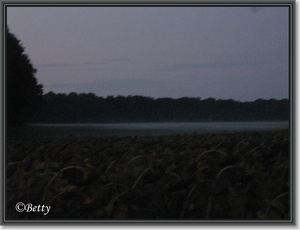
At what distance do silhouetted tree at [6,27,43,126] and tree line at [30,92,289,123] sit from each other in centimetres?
9

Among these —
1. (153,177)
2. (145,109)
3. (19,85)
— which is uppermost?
(19,85)

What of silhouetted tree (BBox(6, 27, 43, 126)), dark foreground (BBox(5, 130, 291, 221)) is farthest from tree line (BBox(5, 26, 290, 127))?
dark foreground (BBox(5, 130, 291, 221))

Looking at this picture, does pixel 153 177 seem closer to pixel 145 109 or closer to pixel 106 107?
pixel 145 109

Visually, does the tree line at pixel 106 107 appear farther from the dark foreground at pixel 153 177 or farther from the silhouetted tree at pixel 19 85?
the dark foreground at pixel 153 177

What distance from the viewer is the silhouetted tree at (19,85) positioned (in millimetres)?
3416

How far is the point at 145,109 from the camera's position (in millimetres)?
3383

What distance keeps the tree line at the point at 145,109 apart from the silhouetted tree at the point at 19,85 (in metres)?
0.09

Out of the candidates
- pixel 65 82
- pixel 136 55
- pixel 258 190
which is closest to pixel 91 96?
pixel 65 82

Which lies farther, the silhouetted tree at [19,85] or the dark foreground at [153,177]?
the silhouetted tree at [19,85]

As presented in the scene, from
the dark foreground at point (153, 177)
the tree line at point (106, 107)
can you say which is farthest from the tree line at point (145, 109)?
the dark foreground at point (153, 177)

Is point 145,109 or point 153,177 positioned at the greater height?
point 145,109

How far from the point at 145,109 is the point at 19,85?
102 cm

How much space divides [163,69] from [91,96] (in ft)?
1.98

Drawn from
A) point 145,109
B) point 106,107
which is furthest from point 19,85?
point 145,109
